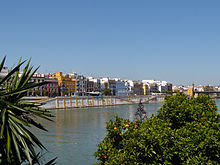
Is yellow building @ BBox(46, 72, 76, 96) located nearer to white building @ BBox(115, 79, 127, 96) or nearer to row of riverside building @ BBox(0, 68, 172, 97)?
row of riverside building @ BBox(0, 68, 172, 97)

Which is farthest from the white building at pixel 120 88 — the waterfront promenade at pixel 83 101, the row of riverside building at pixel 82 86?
the waterfront promenade at pixel 83 101

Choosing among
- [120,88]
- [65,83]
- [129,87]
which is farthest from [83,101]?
[129,87]

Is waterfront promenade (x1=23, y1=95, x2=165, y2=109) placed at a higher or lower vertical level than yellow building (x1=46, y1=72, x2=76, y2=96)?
lower

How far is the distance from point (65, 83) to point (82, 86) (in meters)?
11.3

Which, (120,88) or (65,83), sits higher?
(65,83)

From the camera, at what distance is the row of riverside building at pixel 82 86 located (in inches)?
3352

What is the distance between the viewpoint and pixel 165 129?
6.98 meters

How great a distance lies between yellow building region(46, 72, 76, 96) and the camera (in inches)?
3607

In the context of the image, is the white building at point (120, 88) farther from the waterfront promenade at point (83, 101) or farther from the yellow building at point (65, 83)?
the yellow building at point (65, 83)

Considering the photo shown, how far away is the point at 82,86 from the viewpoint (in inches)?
4075

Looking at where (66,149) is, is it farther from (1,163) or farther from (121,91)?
→ (121,91)

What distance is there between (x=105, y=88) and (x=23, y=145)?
117 meters

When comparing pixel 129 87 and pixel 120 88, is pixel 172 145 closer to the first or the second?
pixel 120 88

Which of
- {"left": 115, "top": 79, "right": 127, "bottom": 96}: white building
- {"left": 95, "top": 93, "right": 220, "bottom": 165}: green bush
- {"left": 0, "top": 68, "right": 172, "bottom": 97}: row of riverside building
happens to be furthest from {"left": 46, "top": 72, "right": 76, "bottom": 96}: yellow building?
{"left": 95, "top": 93, "right": 220, "bottom": 165}: green bush
